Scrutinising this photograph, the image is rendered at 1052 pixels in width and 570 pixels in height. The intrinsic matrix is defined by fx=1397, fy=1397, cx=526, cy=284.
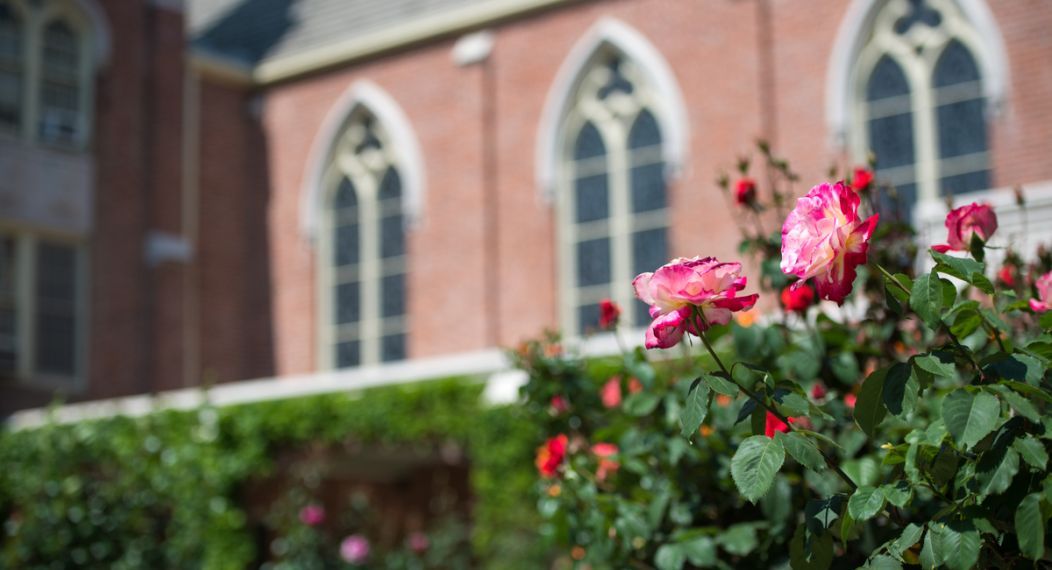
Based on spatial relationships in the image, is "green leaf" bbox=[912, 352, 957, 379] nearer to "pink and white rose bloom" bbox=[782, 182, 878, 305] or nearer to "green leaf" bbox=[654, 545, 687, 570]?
"pink and white rose bloom" bbox=[782, 182, 878, 305]

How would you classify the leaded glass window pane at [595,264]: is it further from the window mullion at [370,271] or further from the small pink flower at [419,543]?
the small pink flower at [419,543]

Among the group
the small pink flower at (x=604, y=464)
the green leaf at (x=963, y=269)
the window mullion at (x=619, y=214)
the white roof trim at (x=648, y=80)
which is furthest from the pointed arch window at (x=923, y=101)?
the green leaf at (x=963, y=269)

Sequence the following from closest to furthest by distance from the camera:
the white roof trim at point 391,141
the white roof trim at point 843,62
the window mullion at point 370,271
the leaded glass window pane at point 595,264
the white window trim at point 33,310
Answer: the white roof trim at point 843,62 → the white window trim at point 33,310 → the leaded glass window pane at point 595,264 → the white roof trim at point 391,141 → the window mullion at point 370,271

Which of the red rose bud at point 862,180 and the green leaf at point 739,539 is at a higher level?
the red rose bud at point 862,180

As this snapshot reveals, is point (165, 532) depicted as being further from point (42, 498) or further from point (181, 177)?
point (181, 177)

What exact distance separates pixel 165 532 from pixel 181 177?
6.82m

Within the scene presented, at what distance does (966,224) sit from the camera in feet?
11.7

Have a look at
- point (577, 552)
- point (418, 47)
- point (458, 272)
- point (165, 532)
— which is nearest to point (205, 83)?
point (418, 47)

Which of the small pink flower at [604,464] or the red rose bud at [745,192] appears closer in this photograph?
the small pink flower at [604,464]

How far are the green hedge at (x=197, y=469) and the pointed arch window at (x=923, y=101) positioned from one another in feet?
18.7

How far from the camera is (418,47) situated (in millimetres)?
18859

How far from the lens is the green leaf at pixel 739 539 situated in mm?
3893

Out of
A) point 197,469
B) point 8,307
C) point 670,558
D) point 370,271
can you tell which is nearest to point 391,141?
point 370,271

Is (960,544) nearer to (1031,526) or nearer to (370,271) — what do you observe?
(1031,526)
